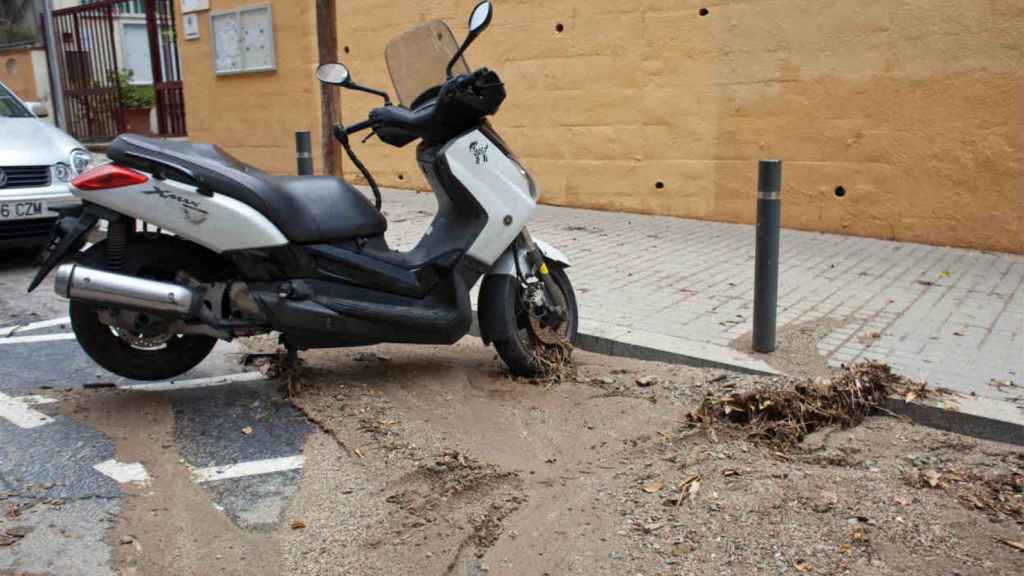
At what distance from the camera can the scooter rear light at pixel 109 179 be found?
3930mm

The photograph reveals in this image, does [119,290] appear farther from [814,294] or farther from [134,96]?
[134,96]

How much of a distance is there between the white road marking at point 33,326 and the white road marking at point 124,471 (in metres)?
2.41

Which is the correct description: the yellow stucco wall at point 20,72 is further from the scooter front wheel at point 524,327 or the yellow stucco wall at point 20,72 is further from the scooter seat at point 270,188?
the scooter front wheel at point 524,327

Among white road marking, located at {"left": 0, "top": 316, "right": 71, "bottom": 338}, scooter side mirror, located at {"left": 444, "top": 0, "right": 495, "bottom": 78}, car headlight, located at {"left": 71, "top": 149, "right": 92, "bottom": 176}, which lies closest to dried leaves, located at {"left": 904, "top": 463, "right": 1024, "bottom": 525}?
scooter side mirror, located at {"left": 444, "top": 0, "right": 495, "bottom": 78}

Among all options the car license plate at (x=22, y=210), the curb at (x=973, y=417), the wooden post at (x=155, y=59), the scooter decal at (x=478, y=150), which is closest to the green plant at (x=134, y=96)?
the wooden post at (x=155, y=59)

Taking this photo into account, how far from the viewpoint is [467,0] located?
413 inches

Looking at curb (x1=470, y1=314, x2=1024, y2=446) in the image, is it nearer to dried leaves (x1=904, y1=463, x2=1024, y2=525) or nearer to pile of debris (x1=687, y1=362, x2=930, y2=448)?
pile of debris (x1=687, y1=362, x2=930, y2=448)

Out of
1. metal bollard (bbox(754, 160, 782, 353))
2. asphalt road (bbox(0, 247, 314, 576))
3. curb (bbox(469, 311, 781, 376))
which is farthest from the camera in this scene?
metal bollard (bbox(754, 160, 782, 353))

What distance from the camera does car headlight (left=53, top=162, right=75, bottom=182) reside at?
7352mm

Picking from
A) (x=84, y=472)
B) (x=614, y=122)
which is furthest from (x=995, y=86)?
(x=84, y=472)

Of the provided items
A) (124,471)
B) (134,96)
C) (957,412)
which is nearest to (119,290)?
(124,471)

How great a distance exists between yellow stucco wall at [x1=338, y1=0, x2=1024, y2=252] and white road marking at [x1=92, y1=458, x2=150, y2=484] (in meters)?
6.71

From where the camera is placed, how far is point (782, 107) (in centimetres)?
856

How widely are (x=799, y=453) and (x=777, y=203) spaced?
5.43 ft
